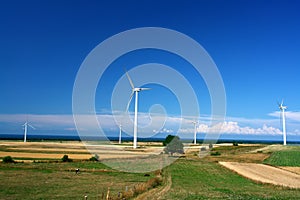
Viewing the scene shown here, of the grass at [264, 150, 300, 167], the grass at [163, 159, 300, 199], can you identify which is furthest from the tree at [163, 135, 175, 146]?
the grass at [163, 159, 300, 199]

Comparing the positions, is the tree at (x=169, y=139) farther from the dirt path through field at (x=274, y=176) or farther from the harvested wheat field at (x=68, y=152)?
the dirt path through field at (x=274, y=176)

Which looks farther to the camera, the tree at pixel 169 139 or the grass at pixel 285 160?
the tree at pixel 169 139

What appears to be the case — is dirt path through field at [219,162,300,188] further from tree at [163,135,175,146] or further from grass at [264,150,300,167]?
tree at [163,135,175,146]

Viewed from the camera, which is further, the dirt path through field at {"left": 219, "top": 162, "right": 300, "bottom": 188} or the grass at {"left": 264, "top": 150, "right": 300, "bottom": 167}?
the grass at {"left": 264, "top": 150, "right": 300, "bottom": 167}

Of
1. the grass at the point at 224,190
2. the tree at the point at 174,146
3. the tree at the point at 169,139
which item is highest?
the tree at the point at 169,139

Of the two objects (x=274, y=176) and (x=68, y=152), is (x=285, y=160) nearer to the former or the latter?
(x=274, y=176)

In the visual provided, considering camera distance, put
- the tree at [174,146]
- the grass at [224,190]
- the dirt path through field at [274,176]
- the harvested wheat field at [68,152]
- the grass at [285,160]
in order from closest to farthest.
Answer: the grass at [224,190] < the dirt path through field at [274,176] < the grass at [285,160] < the harvested wheat field at [68,152] < the tree at [174,146]

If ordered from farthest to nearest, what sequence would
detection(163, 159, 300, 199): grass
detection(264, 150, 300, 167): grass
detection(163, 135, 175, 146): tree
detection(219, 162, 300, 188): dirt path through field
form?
1. detection(163, 135, 175, 146): tree
2. detection(264, 150, 300, 167): grass
3. detection(219, 162, 300, 188): dirt path through field
4. detection(163, 159, 300, 199): grass

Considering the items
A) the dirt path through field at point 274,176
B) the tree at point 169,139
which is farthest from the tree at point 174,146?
the dirt path through field at point 274,176

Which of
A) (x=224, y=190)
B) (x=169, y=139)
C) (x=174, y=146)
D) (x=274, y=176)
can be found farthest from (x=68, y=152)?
(x=224, y=190)

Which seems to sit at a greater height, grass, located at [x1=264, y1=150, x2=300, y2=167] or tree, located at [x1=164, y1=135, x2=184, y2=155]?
tree, located at [x1=164, y1=135, x2=184, y2=155]

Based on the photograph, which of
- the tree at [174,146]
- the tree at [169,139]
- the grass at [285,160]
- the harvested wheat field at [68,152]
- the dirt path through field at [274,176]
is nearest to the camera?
the dirt path through field at [274,176]

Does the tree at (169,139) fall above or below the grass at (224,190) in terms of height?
above

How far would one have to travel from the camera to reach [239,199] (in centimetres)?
2684
